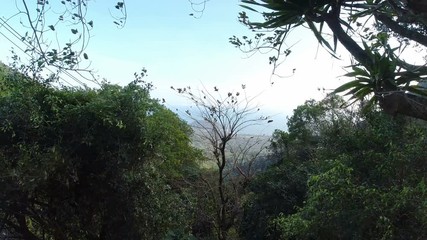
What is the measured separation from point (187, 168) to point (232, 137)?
6.25ft

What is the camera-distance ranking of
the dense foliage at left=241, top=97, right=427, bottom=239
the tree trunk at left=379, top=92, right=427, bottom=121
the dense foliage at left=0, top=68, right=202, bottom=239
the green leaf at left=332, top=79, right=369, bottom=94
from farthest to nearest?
the dense foliage at left=0, top=68, right=202, bottom=239
the dense foliage at left=241, top=97, right=427, bottom=239
the green leaf at left=332, top=79, right=369, bottom=94
the tree trunk at left=379, top=92, right=427, bottom=121

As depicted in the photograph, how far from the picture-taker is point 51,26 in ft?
5.83

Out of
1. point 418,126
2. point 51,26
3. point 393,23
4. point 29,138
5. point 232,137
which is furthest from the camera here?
point 232,137

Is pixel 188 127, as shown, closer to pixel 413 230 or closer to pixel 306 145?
pixel 306 145

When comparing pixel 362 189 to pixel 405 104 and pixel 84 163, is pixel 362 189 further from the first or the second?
pixel 84 163

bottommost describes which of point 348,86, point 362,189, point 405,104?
point 362,189

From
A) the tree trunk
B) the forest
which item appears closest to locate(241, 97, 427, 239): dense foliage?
the forest

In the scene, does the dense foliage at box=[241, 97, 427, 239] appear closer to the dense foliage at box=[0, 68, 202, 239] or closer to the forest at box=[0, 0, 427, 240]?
the forest at box=[0, 0, 427, 240]

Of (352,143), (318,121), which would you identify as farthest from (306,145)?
(352,143)

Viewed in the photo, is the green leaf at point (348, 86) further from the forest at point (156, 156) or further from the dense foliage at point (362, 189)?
the dense foliage at point (362, 189)

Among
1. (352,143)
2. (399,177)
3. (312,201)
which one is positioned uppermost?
(352,143)

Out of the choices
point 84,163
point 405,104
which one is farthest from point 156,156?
point 405,104

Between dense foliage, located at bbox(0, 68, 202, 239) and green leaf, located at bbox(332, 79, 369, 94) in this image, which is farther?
dense foliage, located at bbox(0, 68, 202, 239)

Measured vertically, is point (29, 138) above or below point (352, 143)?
below
